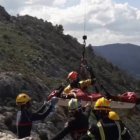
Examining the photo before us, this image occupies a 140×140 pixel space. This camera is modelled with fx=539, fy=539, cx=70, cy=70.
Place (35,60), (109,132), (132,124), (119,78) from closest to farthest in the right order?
(109,132) → (132,124) → (35,60) → (119,78)

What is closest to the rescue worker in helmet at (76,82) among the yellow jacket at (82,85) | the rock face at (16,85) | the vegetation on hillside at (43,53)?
the yellow jacket at (82,85)

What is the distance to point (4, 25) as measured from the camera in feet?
163

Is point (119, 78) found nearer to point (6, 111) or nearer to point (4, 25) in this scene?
point (4, 25)

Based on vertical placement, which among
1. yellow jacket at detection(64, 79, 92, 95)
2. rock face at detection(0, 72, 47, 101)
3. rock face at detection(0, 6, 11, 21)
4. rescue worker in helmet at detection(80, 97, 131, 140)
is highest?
rock face at detection(0, 6, 11, 21)

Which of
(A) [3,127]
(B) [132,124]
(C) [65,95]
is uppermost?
(C) [65,95]

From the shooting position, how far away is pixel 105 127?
9.05m

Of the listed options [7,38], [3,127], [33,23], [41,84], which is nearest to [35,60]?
[7,38]

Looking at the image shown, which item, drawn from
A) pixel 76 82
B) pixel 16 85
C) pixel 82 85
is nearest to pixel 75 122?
pixel 76 82

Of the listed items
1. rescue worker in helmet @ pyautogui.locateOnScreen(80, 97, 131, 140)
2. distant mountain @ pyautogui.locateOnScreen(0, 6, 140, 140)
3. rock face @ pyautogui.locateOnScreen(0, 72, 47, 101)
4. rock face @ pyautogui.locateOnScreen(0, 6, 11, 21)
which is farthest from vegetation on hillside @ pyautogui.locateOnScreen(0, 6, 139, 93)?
rescue worker in helmet @ pyautogui.locateOnScreen(80, 97, 131, 140)

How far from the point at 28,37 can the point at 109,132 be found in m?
40.1

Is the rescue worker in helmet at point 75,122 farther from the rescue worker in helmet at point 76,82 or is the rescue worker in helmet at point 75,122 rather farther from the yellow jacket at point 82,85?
the yellow jacket at point 82,85

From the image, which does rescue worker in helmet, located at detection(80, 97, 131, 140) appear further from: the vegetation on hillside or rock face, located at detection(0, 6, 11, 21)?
rock face, located at detection(0, 6, 11, 21)

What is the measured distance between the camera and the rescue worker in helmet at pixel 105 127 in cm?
898

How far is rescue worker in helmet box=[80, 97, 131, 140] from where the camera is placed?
29.5ft
